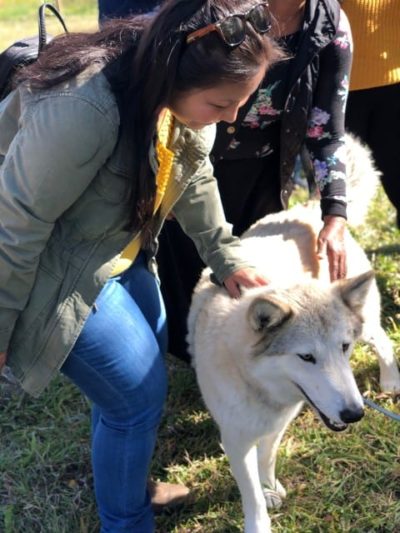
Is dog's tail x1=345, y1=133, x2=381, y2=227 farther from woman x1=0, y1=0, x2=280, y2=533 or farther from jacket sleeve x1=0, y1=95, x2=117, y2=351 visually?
jacket sleeve x1=0, y1=95, x2=117, y2=351

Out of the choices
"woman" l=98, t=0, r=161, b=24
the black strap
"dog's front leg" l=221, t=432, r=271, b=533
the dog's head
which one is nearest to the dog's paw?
"dog's front leg" l=221, t=432, r=271, b=533

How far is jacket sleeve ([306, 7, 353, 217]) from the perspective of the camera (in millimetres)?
2580

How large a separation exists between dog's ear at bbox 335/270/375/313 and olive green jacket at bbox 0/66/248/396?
26.3 inches

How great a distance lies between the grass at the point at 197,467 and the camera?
2.51 metres

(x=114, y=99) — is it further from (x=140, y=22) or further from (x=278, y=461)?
(x=278, y=461)

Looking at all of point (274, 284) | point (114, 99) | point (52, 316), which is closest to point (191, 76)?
point (114, 99)

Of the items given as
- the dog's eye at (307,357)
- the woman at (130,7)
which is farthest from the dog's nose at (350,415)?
the woman at (130,7)

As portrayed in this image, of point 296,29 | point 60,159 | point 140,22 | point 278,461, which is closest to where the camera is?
point 60,159

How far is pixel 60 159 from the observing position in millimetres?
1533

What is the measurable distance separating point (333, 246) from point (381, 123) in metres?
0.98

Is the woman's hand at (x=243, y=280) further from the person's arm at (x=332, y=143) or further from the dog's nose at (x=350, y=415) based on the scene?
the dog's nose at (x=350, y=415)

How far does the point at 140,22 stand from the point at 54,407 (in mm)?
2008

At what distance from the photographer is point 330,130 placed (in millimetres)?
2646

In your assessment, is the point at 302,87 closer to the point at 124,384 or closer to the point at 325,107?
the point at 325,107
